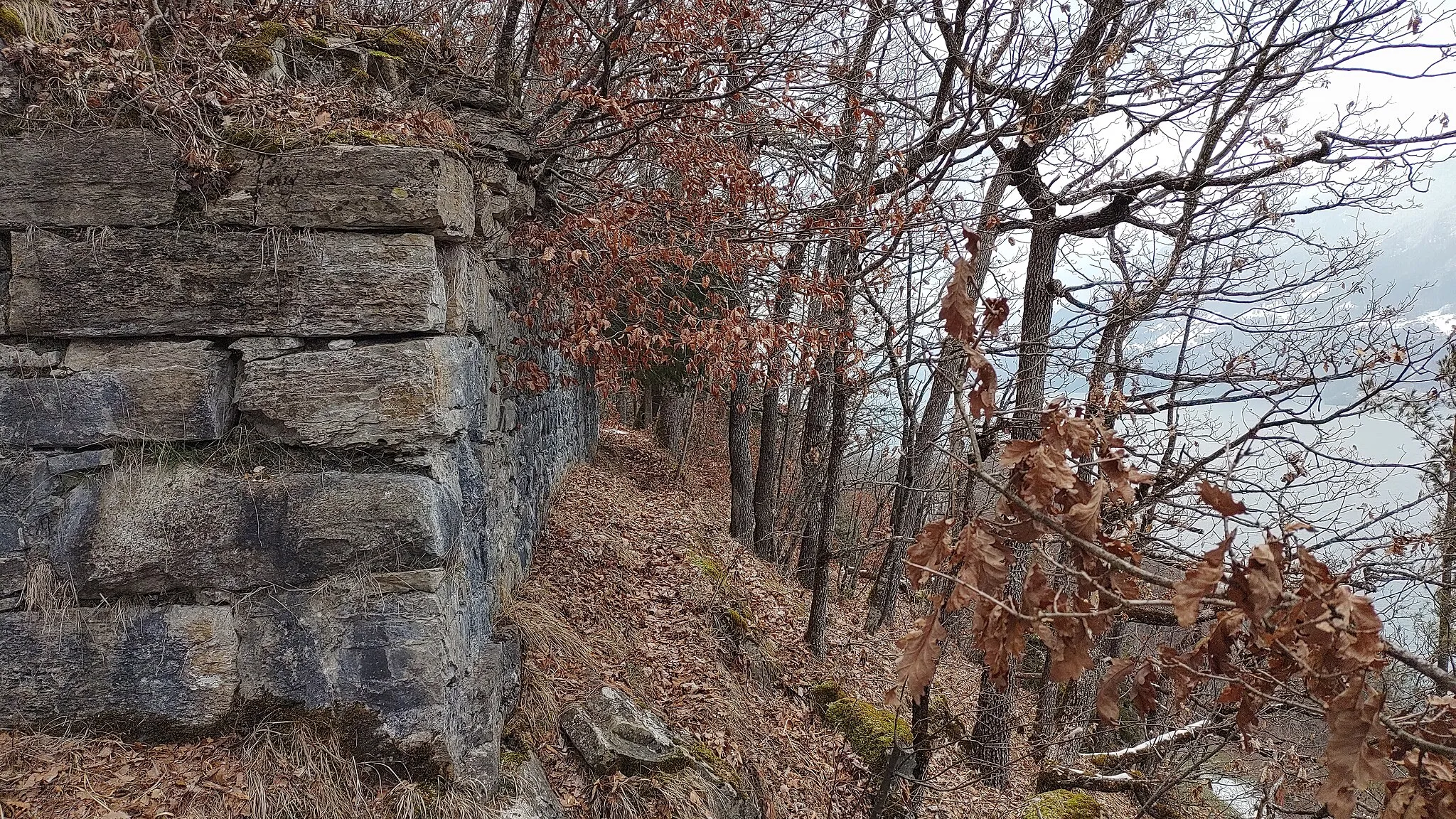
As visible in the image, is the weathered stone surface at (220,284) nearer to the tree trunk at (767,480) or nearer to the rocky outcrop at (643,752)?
the rocky outcrop at (643,752)

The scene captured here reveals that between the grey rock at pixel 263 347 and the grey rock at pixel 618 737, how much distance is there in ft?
8.45

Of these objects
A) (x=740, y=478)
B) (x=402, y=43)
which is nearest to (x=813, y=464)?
(x=740, y=478)

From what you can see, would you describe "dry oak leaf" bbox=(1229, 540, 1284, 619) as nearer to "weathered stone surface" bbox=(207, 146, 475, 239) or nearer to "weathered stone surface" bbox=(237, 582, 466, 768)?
"weathered stone surface" bbox=(237, 582, 466, 768)

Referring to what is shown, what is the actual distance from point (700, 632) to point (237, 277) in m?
4.49

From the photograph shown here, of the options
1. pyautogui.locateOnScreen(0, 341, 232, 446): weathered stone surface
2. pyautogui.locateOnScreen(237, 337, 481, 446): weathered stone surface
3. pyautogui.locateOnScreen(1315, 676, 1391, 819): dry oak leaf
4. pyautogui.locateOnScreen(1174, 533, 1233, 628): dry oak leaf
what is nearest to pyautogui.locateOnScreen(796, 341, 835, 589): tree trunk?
pyautogui.locateOnScreen(237, 337, 481, 446): weathered stone surface

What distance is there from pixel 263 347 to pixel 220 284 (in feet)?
1.00

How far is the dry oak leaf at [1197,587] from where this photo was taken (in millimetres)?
1545

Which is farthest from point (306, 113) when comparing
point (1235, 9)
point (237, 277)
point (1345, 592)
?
point (1235, 9)

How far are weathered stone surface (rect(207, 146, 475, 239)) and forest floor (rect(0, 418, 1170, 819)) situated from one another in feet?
A: 7.37

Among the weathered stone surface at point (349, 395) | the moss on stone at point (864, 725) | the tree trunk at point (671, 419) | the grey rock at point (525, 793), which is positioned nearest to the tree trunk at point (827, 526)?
the moss on stone at point (864, 725)

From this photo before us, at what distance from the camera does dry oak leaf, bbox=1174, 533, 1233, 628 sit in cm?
154

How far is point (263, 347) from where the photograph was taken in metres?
3.27

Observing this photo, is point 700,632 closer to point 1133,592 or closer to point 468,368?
point 468,368

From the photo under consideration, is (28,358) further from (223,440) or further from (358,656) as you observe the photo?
(358,656)
